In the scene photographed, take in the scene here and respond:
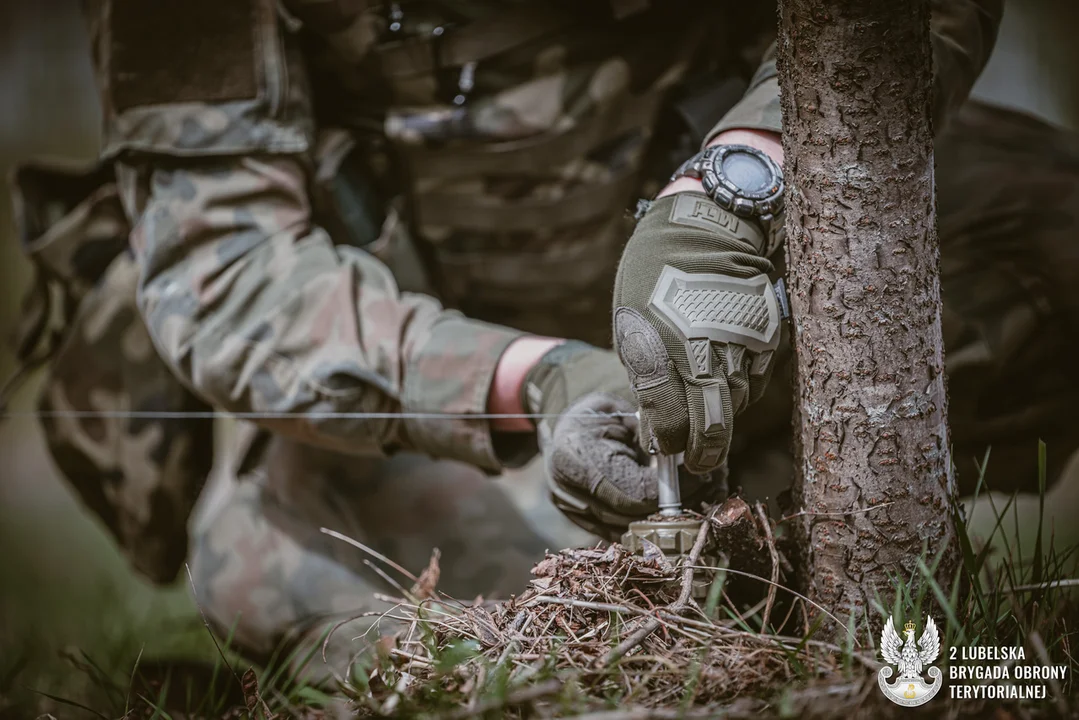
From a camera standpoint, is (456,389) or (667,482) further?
(456,389)

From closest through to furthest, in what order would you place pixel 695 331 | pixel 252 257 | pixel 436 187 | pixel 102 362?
pixel 695 331, pixel 252 257, pixel 436 187, pixel 102 362

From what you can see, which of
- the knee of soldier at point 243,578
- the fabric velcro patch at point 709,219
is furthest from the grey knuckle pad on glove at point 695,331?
the knee of soldier at point 243,578

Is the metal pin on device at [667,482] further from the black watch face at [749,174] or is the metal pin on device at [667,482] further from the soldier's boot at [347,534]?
the soldier's boot at [347,534]

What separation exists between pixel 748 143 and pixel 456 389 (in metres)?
0.48

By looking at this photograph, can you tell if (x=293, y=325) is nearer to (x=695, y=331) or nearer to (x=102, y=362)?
(x=102, y=362)

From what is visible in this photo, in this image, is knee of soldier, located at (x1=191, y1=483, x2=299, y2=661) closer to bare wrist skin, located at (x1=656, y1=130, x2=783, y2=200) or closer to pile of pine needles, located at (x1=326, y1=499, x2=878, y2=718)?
pile of pine needles, located at (x1=326, y1=499, x2=878, y2=718)

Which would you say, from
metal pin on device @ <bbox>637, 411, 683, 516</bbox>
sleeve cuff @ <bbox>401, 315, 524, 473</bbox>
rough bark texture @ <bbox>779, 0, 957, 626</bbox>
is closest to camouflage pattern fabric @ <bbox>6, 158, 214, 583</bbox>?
sleeve cuff @ <bbox>401, 315, 524, 473</bbox>

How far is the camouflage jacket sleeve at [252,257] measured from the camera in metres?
1.14

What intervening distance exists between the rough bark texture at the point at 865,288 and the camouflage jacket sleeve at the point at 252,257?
0.50m

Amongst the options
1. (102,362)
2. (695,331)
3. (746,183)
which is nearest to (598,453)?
(695,331)

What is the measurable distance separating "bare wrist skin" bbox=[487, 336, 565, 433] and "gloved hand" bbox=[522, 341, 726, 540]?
85 mm

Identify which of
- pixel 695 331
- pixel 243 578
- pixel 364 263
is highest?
pixel 695 331

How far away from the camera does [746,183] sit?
0.82 m

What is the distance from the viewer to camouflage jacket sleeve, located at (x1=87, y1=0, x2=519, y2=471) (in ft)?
3.76
